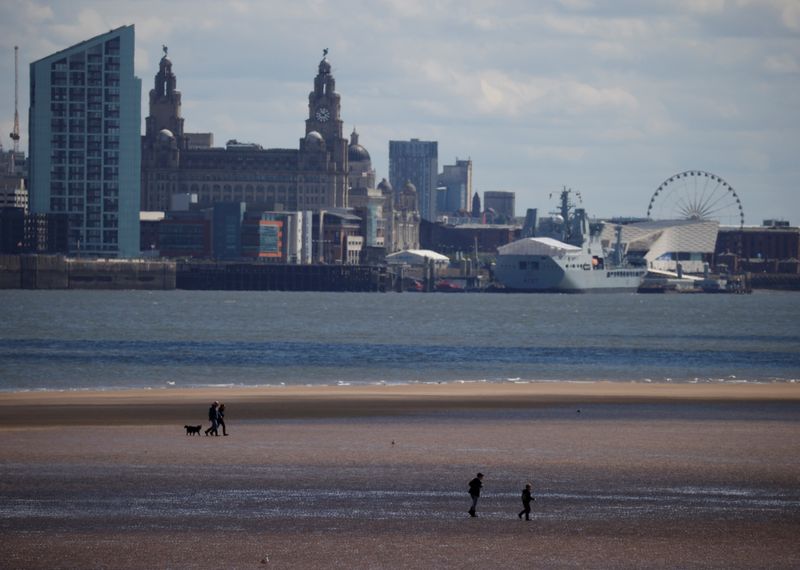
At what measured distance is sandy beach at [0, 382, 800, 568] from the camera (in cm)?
3703

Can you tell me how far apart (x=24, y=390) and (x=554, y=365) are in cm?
3657

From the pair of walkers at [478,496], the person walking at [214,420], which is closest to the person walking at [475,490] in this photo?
the pair of walkers at [478,496]

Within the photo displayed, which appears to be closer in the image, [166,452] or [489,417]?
[166,452]

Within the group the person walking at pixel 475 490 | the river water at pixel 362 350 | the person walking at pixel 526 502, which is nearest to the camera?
the person walking at pixel 526 502

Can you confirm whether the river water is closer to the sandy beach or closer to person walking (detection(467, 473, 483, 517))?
the sandy beach

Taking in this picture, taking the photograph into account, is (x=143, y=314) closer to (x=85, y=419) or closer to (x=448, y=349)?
(x=448, y=349)

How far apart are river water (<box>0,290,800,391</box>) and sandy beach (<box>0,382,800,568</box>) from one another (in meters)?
21.5

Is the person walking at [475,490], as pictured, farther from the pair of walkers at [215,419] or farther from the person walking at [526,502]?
the pair of walkers at [215,419]

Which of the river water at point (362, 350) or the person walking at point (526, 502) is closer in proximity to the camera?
the person walking at point (526, 502)

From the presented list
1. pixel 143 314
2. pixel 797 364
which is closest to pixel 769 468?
pixel 797 364

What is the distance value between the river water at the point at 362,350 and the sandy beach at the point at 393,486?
70.6 ft

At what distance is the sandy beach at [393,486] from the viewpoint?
3703cm

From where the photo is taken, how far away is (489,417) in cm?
6381

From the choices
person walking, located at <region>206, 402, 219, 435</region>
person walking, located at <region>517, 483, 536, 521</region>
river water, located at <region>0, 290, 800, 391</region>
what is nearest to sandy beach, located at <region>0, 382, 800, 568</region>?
person walking, located at <region>517, 483, 536, 521</region>
